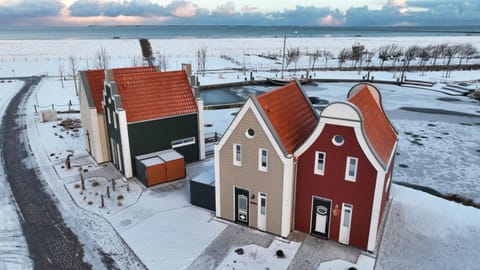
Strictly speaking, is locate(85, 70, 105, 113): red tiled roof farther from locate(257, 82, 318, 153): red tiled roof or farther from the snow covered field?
locate(257, 82, 318, 153): red tiled roof

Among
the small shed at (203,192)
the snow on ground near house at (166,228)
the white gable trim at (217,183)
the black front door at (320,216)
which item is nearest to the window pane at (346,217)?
the black front door at (320,216)

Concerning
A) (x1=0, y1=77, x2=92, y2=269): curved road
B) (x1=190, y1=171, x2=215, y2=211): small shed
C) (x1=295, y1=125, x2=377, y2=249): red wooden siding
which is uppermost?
(x1=295, y1=125, x2=377, y2=249): red wooden siding

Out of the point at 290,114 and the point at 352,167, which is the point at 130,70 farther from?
the point at 352,167

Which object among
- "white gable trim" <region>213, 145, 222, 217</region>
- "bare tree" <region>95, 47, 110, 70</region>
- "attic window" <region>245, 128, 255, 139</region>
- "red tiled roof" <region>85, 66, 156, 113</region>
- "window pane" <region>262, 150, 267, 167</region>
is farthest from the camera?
"bare tree" <region>95, 47, 110, 70</region>

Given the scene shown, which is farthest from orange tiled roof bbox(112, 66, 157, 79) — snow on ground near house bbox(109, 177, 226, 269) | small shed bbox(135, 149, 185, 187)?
snow on ground near house bbox(109, 177, 226, 269)

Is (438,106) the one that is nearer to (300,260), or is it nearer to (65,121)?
(300,260)

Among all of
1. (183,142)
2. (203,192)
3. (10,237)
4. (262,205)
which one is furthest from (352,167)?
(10,237)

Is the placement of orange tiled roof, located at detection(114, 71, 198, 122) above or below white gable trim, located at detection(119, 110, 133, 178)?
above

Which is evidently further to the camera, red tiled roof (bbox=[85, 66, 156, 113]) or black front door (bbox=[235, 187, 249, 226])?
red tiled roof (bbox=[85, 66, 156, 113])
